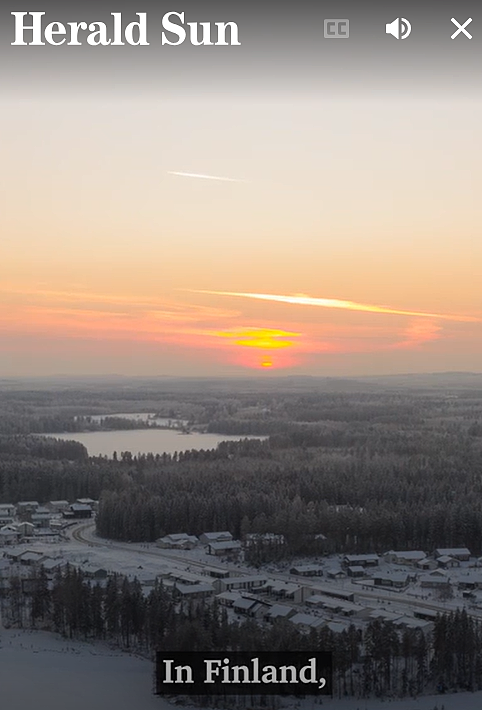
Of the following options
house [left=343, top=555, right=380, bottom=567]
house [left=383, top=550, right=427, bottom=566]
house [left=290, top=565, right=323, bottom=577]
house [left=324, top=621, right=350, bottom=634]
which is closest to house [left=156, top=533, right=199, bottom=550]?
house [left=290, top=565, right=323, bottom=577]

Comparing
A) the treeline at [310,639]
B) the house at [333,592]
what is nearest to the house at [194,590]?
the treeline at [310,639]

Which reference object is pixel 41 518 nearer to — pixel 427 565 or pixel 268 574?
pixel 268 574

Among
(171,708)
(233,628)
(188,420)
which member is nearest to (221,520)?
(233,628)

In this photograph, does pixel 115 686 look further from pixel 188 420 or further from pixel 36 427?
pixel 188 420

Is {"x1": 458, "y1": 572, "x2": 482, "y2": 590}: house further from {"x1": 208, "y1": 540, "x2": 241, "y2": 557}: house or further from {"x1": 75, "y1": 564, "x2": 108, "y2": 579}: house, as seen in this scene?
{"x1": 75, "y1": 564, "x2": 108, "y2": 579}: house

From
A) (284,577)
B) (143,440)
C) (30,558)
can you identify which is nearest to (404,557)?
(284,577)

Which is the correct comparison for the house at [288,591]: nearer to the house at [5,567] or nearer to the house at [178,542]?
the house at [178,542]
